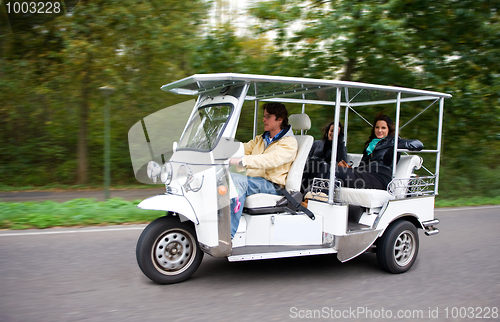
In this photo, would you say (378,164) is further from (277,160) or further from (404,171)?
(277,160)

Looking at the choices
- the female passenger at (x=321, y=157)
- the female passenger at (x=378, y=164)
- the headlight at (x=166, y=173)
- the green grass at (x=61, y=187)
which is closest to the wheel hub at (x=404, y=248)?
the female passenger at (x=378, y=164)

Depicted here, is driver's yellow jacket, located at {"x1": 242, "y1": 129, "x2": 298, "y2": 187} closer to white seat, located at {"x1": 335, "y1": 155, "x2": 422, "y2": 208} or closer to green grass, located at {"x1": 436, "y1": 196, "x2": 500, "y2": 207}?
white seat, located at {"x1": 335, "y1": 155, "x2": 422, "y2": 208}

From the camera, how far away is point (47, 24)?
37.4 feet

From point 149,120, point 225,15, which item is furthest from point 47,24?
point 149,120

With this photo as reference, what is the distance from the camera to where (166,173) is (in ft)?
14.5

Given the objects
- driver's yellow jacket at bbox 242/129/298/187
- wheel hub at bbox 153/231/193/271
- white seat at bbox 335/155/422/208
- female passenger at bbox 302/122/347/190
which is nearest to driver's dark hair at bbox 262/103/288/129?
driver's yellow jacket at bbox 242/129/298/187

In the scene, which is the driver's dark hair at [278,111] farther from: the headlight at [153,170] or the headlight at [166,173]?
the headlight at [153,170]

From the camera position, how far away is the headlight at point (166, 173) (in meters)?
4.41

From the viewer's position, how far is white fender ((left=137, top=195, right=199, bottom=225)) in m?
3.97

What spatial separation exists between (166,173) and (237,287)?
1.38 meters

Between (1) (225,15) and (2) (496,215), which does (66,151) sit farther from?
(2) (496,215)

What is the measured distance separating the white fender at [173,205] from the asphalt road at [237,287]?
0.76 metres

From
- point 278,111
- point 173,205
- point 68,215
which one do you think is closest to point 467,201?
point 278,111

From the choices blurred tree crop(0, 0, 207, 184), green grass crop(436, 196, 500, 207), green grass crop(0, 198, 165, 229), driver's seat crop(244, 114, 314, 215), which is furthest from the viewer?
blurred tree crop(0, 0, 207, 184)
